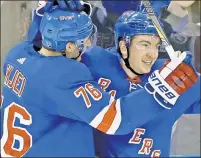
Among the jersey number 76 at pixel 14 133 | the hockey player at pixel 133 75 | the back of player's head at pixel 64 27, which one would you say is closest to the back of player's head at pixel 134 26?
the hockey player at pixel 133 75

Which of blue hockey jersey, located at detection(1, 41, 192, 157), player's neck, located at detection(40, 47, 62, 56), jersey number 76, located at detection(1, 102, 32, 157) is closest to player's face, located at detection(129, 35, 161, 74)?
blue hockey jersey, located at detection(1, 41, 192, 157)

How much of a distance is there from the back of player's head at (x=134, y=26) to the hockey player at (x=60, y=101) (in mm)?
94

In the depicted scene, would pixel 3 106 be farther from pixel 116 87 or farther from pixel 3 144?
pixel 116 87

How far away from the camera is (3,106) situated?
148 cm

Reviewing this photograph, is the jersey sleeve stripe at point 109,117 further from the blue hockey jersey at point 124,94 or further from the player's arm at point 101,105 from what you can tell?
the blue hockey jersey at point 124,94

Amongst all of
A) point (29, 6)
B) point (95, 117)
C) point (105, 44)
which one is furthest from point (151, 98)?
point (29, 6)

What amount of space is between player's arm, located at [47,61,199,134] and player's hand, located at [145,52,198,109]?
0.05 meters

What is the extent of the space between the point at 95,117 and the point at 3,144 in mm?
359

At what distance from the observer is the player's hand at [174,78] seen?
1196 mm

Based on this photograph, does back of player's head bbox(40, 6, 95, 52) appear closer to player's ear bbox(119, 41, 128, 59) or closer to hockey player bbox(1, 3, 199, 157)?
hockey player bbox(1, 3, 199, 157)

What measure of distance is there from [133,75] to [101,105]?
0.20m

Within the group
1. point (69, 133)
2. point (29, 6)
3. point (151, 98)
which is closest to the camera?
point (151, 98)

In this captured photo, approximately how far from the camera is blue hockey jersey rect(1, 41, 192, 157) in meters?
1.29

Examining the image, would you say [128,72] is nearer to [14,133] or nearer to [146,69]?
[146,69]
